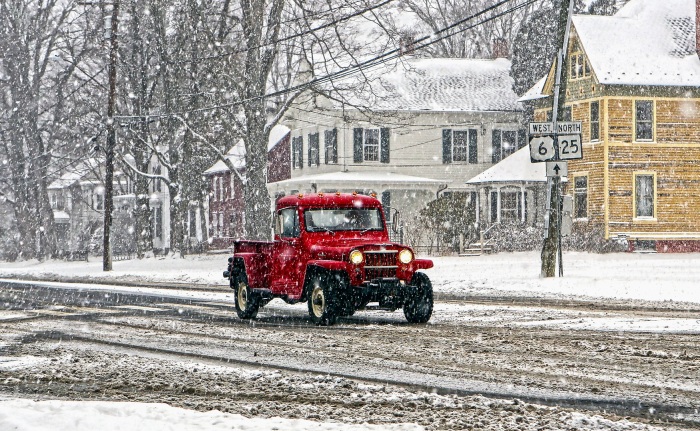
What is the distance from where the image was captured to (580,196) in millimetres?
46750

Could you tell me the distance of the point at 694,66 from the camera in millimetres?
45031

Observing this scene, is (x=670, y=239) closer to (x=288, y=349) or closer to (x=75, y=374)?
(x=288, y=349)

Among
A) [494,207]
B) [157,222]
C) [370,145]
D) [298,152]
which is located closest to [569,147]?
[494,207]

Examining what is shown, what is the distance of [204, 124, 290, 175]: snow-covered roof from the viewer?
2363 inches

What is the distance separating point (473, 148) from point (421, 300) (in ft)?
127

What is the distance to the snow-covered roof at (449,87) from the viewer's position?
5403cm

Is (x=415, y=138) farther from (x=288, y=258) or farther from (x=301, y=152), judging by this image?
(x=288, y=258)

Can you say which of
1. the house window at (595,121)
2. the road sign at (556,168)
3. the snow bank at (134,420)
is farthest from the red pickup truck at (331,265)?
the house window at (595,121)

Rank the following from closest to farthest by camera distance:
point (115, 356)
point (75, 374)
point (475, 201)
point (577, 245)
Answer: point (75, 374) → point (115, 356) → point (577, 245) → point (475, 201)

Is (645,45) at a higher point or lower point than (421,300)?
higher

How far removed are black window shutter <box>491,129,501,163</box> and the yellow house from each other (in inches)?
358

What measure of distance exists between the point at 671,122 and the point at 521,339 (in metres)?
33.1

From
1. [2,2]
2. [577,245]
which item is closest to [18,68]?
[2,2]

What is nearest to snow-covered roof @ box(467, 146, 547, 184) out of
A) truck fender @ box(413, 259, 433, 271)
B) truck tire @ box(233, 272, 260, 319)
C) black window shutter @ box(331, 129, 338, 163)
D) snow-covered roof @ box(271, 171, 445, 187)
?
snow-covered roof @ box(271, 171, 445, 187)
